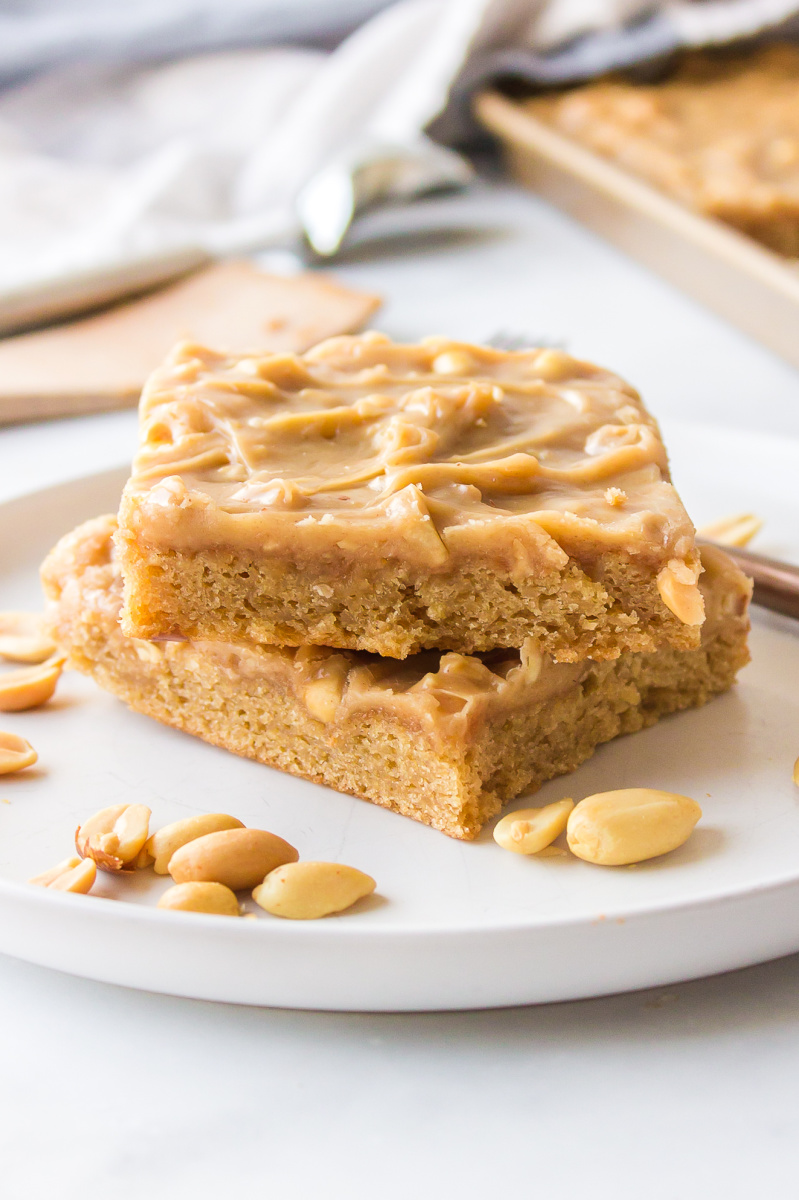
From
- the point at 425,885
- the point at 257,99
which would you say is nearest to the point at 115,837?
the point at 425,885

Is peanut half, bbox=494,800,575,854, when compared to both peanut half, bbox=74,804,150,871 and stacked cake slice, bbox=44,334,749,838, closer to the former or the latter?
stacked cake slice, bbox=44,334,749,838

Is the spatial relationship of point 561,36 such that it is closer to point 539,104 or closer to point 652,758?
point 539,104

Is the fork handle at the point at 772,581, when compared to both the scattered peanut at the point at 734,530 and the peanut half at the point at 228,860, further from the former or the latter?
the peanut half at the point at 228,860

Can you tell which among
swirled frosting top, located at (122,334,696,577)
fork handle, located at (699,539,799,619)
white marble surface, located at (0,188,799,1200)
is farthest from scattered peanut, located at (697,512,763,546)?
white marble surface, located at (0,188,799,1200)

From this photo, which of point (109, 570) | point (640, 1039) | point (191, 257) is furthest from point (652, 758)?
point (191, 257)

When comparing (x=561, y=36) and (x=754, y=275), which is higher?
(x=561, y=36)
